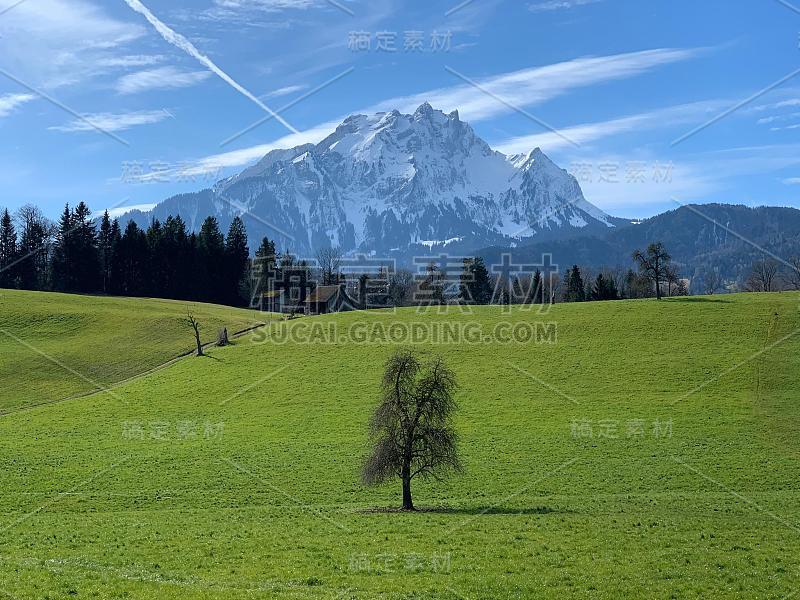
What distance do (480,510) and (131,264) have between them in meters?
99.9

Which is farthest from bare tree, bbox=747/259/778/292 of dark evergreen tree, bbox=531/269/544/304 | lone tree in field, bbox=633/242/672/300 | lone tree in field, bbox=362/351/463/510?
lone tree in field, bbox=362/351/463/510

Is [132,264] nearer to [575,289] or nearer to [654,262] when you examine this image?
[575,289]

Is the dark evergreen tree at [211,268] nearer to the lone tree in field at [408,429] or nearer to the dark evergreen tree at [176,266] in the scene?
the dark evergreen tree at [176,266]

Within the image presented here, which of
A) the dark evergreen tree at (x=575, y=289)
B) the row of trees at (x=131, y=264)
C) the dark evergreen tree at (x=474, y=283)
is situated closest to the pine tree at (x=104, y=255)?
the row of trees at (x=131, y=264)

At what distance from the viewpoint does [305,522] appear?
30266mm

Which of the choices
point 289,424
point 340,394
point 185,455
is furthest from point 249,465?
A: point 340,394

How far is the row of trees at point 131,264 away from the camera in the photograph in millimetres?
116188

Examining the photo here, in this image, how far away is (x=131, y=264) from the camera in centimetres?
11875

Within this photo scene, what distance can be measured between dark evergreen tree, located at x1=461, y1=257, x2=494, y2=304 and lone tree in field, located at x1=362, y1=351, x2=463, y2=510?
3152 inches

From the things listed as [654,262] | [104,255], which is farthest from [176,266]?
[654,262]

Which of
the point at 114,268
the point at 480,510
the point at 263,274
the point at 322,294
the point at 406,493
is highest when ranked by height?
the point at 114,268

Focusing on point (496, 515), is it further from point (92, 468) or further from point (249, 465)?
point (92, 468)

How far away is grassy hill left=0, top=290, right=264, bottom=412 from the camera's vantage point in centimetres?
6412

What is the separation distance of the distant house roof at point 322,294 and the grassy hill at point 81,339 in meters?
8.88
